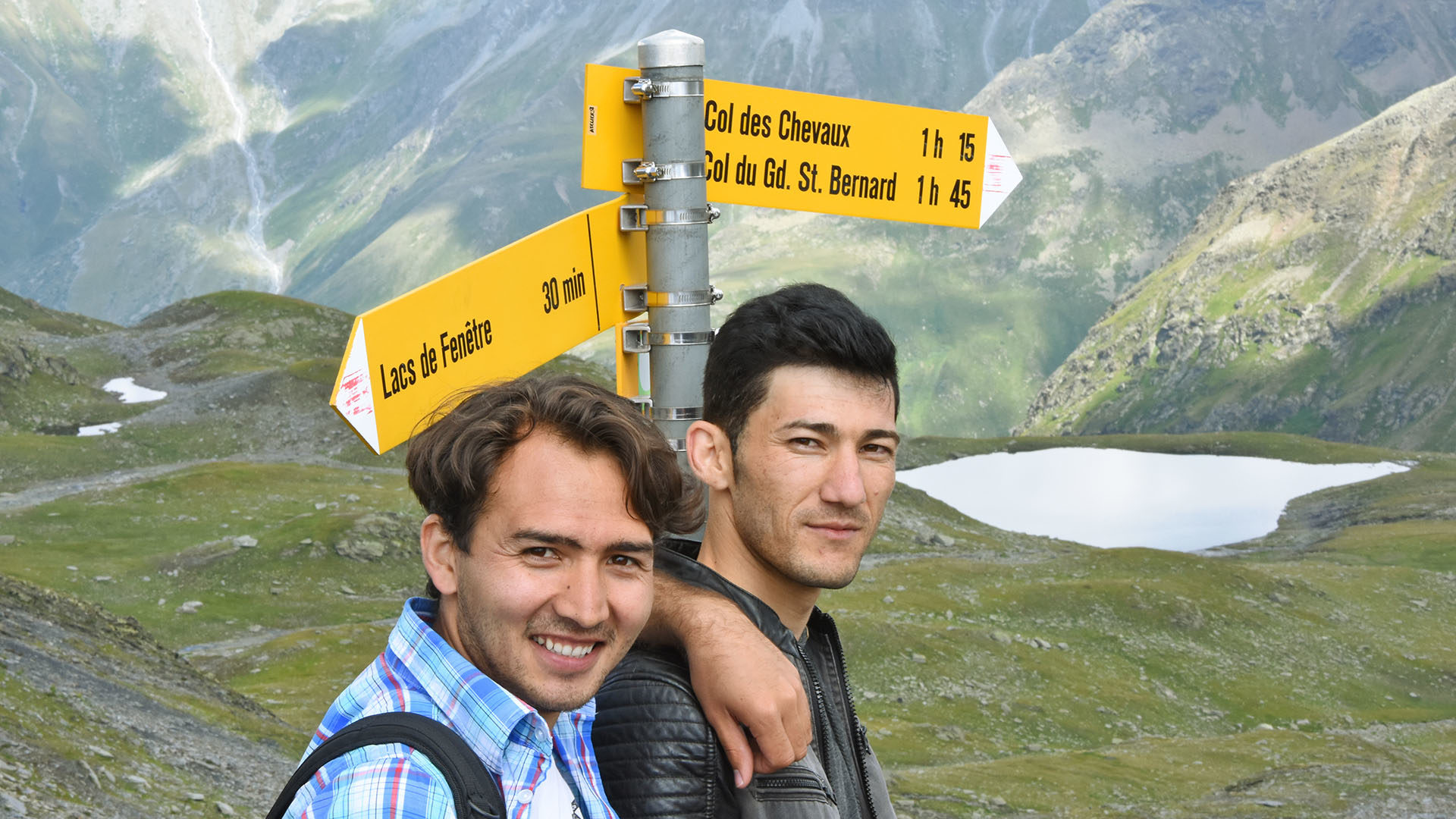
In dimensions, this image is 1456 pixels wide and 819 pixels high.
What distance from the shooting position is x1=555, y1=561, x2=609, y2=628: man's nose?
3.73m

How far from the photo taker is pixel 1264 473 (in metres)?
116

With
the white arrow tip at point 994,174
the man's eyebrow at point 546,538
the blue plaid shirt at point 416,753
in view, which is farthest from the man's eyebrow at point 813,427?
the white arrow tip at point 994,174

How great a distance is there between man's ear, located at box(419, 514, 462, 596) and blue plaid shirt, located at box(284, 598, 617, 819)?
0.09 meters

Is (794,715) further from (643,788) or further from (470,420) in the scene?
(470,420)

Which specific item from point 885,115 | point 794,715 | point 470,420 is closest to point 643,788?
point 794,715

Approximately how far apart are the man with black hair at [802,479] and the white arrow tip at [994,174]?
2088 mm

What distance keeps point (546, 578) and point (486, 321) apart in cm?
210

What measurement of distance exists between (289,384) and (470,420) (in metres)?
66.8

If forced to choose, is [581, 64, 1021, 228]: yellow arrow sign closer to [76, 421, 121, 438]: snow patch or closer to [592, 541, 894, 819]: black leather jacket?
[592, 541, 894, 819]: black leather jacket

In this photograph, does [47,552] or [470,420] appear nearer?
[470,420]

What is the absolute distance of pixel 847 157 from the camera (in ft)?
22.2

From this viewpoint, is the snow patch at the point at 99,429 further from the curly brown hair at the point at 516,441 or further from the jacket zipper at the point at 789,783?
the jacket zipper at the point at 789,783

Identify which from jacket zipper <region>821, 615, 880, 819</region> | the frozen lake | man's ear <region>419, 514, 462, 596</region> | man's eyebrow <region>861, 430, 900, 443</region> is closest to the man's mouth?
man's ear <region>419, 514, 462, 596</region>

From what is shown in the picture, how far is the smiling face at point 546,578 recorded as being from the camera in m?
3.70
